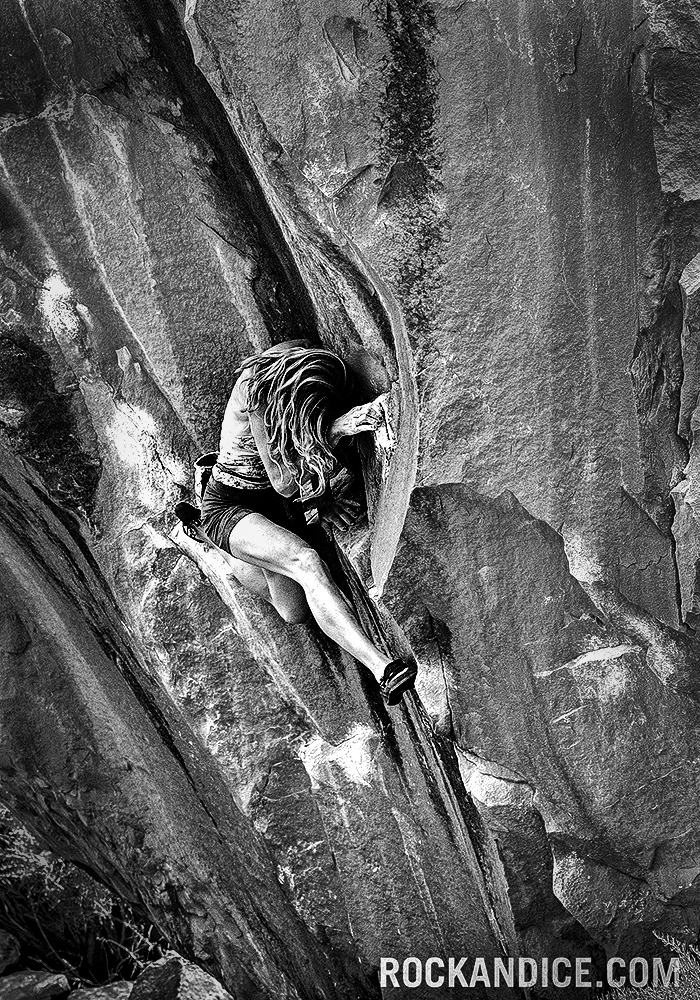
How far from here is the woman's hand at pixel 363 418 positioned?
9.12 feet

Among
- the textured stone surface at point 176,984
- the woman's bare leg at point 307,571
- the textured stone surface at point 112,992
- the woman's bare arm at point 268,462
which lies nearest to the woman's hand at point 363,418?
the woman's bare arm at point 268,462

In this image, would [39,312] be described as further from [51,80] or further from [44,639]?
[44,639]

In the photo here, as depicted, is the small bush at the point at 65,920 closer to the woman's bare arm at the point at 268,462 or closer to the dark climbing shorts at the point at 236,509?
the dark climbing shorts at the point at 236,509

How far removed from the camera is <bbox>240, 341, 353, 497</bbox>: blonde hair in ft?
9.14

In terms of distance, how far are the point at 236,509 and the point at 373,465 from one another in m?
0.49

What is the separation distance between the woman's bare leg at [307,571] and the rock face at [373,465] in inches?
5.5

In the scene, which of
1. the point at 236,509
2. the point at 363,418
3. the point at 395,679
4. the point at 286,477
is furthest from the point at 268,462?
the point at 395,679

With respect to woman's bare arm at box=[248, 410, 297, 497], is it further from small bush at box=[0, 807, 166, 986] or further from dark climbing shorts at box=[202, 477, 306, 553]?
small bush at box=[0, 807, 166, 986]

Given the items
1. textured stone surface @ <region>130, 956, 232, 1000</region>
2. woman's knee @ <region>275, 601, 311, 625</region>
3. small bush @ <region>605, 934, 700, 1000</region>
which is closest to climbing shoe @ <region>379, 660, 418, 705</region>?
woman's knee @ <region>275, 601, 311, 625</region>

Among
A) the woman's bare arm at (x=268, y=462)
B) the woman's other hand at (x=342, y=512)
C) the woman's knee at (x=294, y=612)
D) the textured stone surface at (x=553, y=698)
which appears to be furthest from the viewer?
the woman's knee at (x=294, y=612)

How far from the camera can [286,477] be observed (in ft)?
9.57

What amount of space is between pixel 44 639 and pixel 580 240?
7.97 feet

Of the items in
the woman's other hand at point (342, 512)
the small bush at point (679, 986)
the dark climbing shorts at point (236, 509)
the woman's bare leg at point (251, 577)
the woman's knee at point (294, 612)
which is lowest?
the small bush at point (679, 986)

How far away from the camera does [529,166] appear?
2.53 meters
